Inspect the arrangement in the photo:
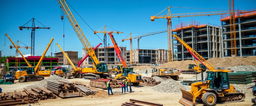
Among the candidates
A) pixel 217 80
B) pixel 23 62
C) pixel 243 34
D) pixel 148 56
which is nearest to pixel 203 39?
pixel 243 34

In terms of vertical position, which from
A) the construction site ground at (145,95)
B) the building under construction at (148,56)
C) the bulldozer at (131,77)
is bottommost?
the construction site ground at (145,95)

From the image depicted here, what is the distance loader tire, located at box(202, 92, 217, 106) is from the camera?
13.3m

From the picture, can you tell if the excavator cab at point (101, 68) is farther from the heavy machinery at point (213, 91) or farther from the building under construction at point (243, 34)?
the building under construction at point (243, 34)

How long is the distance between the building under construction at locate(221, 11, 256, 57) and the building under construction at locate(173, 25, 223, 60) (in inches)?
307

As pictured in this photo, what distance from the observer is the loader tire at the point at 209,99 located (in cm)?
1330

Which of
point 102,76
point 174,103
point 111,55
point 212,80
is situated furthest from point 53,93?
point 111,55

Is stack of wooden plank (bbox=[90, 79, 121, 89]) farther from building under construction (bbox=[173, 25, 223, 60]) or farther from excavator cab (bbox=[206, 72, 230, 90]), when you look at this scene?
building under construction (bbox=[173, 25, 223, 60])

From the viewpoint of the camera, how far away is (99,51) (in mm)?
120125

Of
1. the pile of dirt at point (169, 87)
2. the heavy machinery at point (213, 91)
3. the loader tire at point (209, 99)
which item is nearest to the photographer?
the loader tire at point (209, 99)

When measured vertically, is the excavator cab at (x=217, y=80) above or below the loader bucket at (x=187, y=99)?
above

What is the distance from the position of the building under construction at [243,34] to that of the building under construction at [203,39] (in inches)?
307

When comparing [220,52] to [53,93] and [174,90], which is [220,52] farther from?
[53,93]

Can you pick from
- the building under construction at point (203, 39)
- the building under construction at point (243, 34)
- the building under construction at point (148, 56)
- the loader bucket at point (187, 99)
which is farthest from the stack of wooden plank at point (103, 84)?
the building under construction at point (148, 56)

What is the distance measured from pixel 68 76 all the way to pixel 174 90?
2612 centimetres
